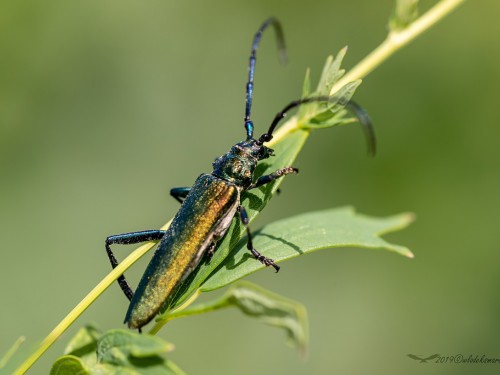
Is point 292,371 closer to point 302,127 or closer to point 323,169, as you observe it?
point 323,169

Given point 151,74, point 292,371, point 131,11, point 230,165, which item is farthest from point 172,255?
point 131,11

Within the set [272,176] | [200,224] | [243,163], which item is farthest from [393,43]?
[200,224]

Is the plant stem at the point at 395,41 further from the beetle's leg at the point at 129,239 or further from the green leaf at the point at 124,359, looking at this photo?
the green leaf at the point at 124,359

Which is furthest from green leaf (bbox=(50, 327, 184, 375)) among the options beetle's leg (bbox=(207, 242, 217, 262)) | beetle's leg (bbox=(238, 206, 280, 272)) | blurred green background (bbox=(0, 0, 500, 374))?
blurred green background (bbox=(0, 0, 500, 374))

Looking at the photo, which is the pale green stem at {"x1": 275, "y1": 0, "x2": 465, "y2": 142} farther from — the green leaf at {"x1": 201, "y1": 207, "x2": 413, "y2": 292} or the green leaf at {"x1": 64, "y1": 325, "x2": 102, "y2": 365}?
the green leaf at {"x1": 64, "y1": 325, "x2": 102, "y2": 365}

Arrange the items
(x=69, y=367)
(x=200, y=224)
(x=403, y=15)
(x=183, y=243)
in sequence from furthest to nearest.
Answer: (x=200, y=224) → (x=183, y=243) → (x=403, y=15) → (x=69, y=367)

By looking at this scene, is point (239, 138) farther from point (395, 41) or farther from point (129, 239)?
point (395, 41)

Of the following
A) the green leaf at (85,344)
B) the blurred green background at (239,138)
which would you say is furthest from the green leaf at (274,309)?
the blurred green background at (239,138)
